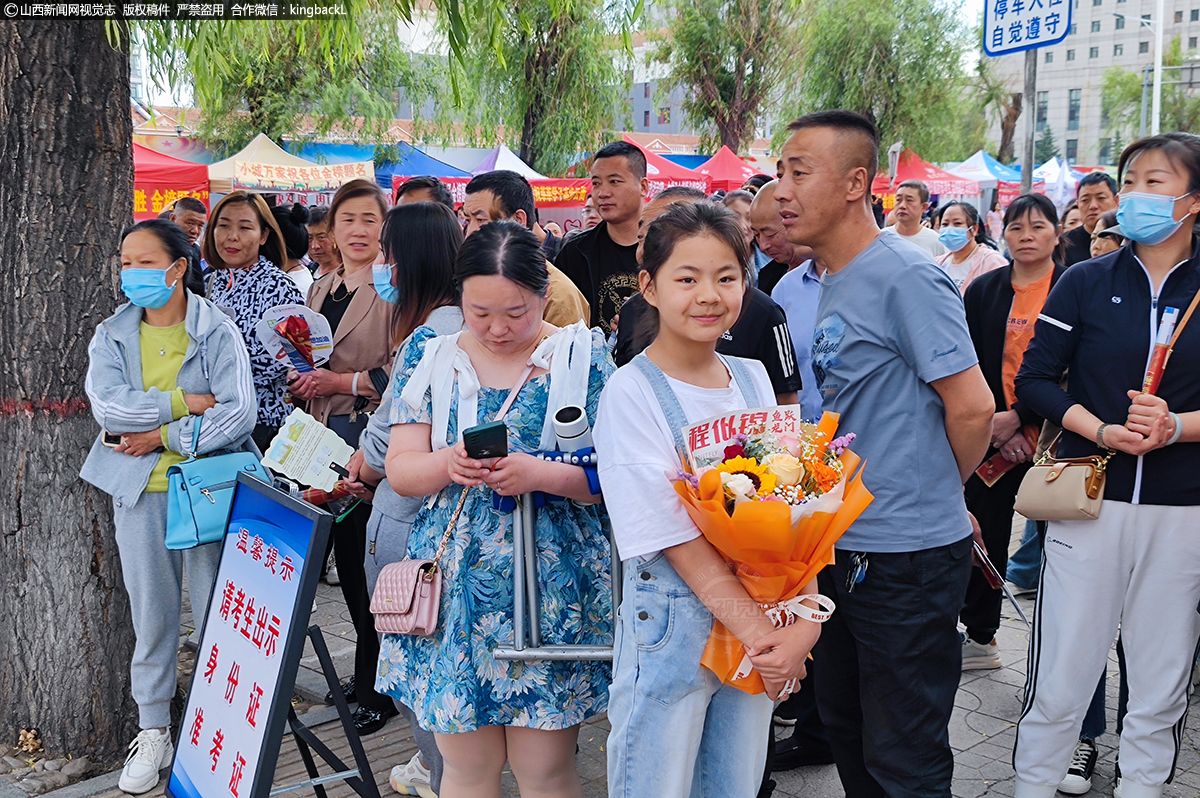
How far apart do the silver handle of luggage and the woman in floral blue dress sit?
0.21ft

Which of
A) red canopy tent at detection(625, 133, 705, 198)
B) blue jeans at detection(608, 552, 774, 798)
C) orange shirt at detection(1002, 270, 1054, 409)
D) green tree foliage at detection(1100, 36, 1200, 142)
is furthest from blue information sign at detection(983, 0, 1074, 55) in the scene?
green tree foliage at detection(1100, 36, 1200, 142)

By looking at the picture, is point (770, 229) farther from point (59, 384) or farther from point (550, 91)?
point (550, 91)

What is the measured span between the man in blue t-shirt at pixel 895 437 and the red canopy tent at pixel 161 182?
42.5 feet

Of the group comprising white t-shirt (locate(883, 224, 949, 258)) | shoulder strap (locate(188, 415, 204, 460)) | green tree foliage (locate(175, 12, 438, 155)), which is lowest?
shoulder strap (locate(188, 415, 204, 460))

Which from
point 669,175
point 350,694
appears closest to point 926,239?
point 350,694

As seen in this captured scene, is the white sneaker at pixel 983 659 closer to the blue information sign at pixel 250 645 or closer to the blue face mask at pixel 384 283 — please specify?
the blue face mask at pixel 384 283

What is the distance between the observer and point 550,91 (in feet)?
75.6

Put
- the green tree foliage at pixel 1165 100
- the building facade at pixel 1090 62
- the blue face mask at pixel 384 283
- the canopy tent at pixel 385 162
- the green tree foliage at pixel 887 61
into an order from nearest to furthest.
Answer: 1. the blue face mask at pixel 384 283
2. the canopy tent at pixel 385 162
3. the green tree foliage at pixel 887 61
4. the green tree foliage at pixel 1165 100
5. the building facade at pixel 1090 62

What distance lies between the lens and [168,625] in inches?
153

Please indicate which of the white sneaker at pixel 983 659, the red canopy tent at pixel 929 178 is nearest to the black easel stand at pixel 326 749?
the white sneaker at pixel 983 659

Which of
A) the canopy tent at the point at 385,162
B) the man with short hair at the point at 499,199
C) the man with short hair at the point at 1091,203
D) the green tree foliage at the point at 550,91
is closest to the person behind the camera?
the man with short hair at the point at 499,199

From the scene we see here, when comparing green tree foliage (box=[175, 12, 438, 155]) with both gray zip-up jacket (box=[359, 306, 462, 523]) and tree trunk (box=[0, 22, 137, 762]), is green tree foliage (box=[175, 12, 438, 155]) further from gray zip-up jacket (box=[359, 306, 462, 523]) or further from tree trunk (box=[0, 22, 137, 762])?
gray zip-up jacket (box=[359, 306, 462, 523])

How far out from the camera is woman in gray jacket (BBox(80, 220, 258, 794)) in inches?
148

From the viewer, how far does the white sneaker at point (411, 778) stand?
3732 millimetres
